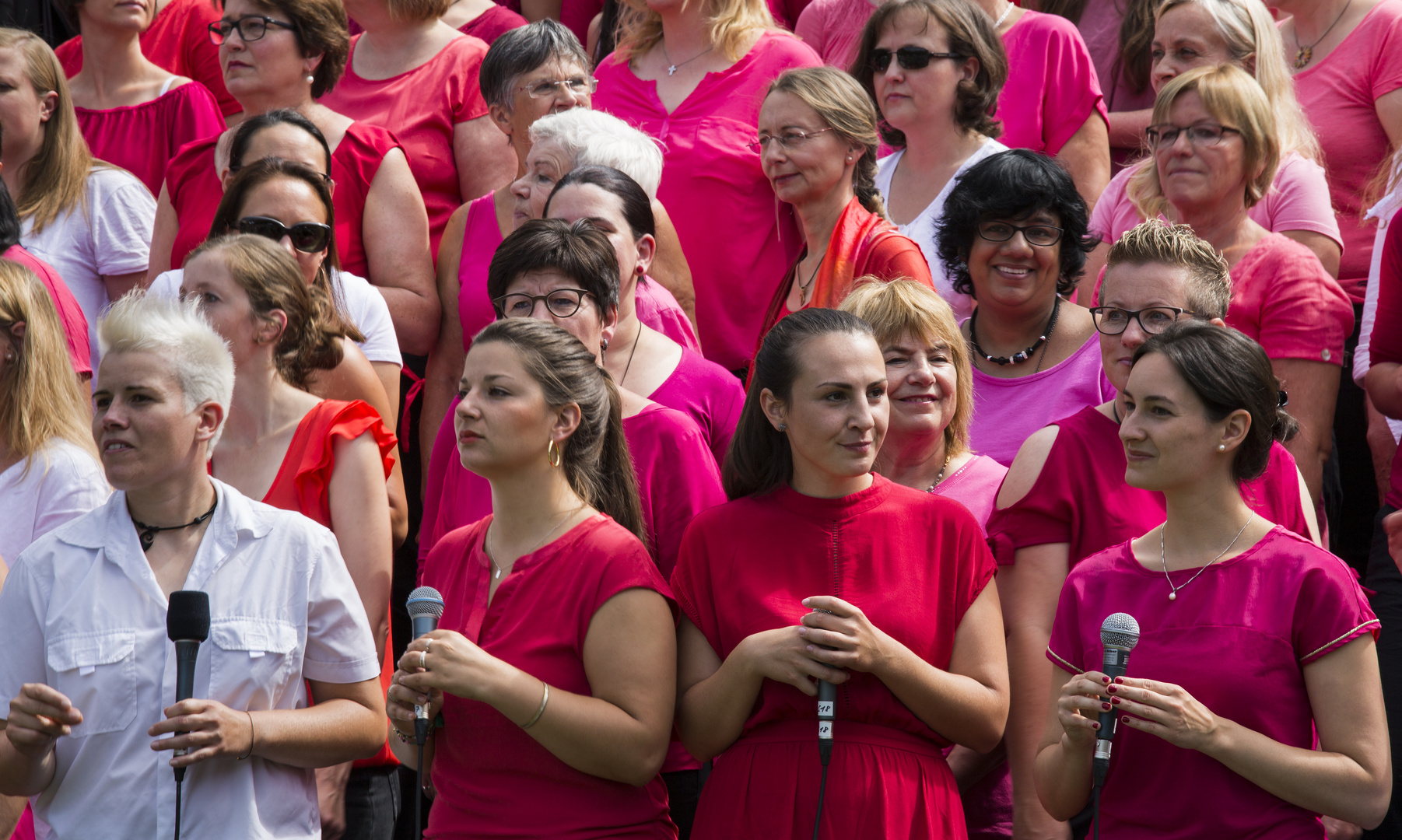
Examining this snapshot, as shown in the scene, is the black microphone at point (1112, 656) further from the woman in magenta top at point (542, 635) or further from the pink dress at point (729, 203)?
the pink dress at point (729, 203)

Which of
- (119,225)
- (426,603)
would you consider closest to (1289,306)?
(426,603)

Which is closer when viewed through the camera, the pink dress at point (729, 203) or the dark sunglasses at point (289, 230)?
the dark sunglasses at point (289, 230)

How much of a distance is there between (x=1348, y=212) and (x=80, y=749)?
466 cm

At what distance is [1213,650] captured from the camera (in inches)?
124

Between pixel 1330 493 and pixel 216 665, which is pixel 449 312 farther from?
pixel 1330 493

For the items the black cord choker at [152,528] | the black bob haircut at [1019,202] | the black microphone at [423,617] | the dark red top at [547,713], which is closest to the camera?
the black microphone at [423,617]

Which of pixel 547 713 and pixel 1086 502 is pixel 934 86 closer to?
pixel 1086 502

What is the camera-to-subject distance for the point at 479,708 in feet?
10.8

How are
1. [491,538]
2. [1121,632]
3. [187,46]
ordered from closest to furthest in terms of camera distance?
[1121,632] < [491,538] < [187,46]

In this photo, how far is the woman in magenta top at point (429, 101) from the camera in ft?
20.1

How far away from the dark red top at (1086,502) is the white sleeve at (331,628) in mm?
1517

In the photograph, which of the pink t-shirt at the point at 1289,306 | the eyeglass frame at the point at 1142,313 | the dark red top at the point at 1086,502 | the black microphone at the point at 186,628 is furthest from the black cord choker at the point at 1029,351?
the black microphone at the point at 186,628

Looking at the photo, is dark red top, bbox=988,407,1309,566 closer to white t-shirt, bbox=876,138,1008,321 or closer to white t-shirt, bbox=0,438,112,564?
white t-shirt, bbox=876,138,1008,321

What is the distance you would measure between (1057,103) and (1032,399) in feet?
6.37
